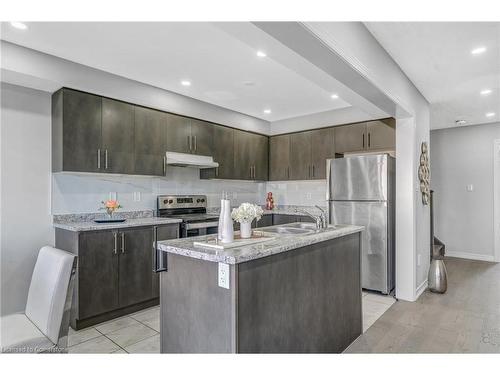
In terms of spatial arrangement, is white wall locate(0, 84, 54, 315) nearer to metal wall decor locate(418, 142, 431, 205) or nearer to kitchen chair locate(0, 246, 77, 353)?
kitchen chair locate(0, 246, 77, 353)

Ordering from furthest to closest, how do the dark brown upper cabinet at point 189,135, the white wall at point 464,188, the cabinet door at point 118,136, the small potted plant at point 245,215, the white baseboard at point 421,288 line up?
the white wall at point 464,188
the dark brown upper cabinet at point 189,135
the white baseboard at point 421,288
the cabinet door at point 118,136
the small potted plant at point 245,215

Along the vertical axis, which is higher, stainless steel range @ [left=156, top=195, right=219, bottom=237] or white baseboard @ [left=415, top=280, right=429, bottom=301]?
stainless steel range @ [left=156, top=195, right=219, bottom=237]

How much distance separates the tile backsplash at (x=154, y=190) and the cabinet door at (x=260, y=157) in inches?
11.8

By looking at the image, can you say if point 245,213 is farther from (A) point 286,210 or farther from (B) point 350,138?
(A) point 286,210

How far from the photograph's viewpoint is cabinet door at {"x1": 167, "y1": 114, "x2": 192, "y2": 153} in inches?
152

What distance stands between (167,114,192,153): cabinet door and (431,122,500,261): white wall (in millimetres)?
4682

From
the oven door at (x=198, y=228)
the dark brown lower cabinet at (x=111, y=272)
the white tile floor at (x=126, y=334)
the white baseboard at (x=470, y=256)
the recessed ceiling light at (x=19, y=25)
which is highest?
the recessed ceiling light at (x=19, y=25)

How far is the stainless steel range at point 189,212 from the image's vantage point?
373cm

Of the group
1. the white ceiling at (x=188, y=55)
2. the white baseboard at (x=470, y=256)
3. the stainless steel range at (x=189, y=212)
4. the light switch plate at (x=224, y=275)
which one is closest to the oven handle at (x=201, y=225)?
the stainless steel range at (x=189, y=212)

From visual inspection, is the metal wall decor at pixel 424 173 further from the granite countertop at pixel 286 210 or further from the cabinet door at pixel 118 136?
the cabinet door at pixel 118 136

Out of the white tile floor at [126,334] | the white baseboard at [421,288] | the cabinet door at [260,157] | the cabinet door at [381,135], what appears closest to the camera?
the white tile floor at [126,334]

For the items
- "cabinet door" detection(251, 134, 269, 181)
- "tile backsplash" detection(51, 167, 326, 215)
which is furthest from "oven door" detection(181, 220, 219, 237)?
"cabinet door" detection(251, 134, 269, 181)

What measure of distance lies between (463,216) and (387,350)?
4.29 metres
